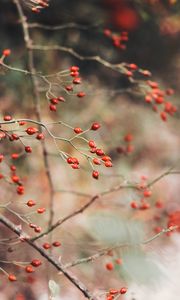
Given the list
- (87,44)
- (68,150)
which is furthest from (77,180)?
(87,44)

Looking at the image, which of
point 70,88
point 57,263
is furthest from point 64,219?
point 70,88

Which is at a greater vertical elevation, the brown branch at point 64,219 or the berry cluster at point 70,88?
the berry cluster at point 70,88

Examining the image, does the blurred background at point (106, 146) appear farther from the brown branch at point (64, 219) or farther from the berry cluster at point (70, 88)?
the berry cluster at point (70, 88)

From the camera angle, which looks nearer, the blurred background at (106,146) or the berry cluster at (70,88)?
the berry cluster at (70,88)

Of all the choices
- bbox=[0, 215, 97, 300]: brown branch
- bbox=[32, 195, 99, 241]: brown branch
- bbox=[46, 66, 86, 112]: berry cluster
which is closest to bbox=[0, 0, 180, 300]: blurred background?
bbox=[32, 195, 99, 241]: brown branch

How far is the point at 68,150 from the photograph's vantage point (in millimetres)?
4035

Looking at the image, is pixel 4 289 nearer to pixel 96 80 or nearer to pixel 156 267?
pixel 156 267

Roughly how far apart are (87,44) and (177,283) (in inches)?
83.0

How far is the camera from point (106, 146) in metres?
4.16

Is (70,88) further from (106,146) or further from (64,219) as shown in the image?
(106,146)

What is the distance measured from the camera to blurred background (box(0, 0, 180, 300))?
127 inches

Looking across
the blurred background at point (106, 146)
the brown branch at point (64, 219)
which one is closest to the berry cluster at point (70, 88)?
the brown branch at point (64, 219)

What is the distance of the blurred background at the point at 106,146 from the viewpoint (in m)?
3.22

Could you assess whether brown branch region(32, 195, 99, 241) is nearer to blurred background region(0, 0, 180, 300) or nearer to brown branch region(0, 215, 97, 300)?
brown branch region(0, 215, 97, 300)
